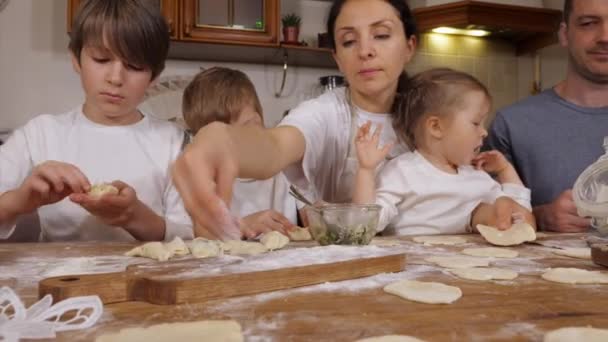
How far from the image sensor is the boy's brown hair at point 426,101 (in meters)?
1.64

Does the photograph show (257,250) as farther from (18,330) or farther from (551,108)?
(551,108)

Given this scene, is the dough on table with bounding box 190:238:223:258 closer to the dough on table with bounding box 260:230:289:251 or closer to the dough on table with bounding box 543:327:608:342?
the dough on table with bounding box 260:230:289:251

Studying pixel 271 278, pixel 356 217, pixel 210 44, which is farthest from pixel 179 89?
pixel 271 278

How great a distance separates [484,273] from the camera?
0.83 meters

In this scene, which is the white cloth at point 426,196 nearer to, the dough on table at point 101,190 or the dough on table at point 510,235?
the dough on table at point 510,235

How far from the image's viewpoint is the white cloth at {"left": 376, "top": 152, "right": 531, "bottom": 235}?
5.07 ft

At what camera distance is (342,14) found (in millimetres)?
1599

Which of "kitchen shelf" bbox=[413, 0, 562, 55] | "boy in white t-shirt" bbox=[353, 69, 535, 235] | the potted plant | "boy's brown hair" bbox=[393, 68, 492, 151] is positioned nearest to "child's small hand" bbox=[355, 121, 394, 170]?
"boy in white t-shirt" bbox=[353, 69, 535, 235]

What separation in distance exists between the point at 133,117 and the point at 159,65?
20 centimetres

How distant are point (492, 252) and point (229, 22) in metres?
2.42

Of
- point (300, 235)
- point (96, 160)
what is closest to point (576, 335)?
point (300, 235)

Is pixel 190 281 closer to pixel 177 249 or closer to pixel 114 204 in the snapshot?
pixel 177 249

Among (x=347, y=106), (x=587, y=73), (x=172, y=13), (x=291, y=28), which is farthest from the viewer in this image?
(x=291, y=28)

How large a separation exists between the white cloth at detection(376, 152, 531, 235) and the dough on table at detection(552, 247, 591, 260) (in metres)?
0.45
